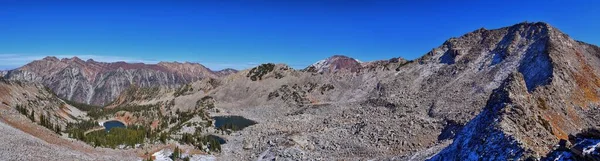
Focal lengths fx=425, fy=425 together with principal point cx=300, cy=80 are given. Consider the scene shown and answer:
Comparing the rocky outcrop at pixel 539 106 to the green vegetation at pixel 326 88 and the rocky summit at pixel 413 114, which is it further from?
the green vegetation at pixel 326 88

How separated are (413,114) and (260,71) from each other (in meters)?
89.3

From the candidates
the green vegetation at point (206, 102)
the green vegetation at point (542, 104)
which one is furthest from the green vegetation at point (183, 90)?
the green vegetation at point (542, 104)

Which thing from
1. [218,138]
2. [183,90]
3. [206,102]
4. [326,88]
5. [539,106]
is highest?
[183,90]

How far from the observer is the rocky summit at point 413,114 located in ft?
107

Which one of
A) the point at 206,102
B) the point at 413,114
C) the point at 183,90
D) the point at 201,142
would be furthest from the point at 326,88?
the point at 183,90

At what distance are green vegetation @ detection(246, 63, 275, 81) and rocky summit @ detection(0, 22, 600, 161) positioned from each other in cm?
1123

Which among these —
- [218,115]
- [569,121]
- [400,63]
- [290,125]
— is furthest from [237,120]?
[569,121]

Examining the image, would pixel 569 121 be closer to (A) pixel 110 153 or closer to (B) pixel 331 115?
(B) pixel 331 115

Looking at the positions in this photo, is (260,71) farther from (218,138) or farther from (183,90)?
(218,138)

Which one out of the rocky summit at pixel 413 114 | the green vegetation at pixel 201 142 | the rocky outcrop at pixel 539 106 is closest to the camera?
the rocky outcrop at pixel 539 106

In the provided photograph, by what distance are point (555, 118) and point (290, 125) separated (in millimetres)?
51388

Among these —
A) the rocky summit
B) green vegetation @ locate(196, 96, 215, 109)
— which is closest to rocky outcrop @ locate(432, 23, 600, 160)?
the rocky summit

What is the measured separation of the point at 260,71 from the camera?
526 feet

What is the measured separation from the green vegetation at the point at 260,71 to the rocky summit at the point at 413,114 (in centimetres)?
1123
